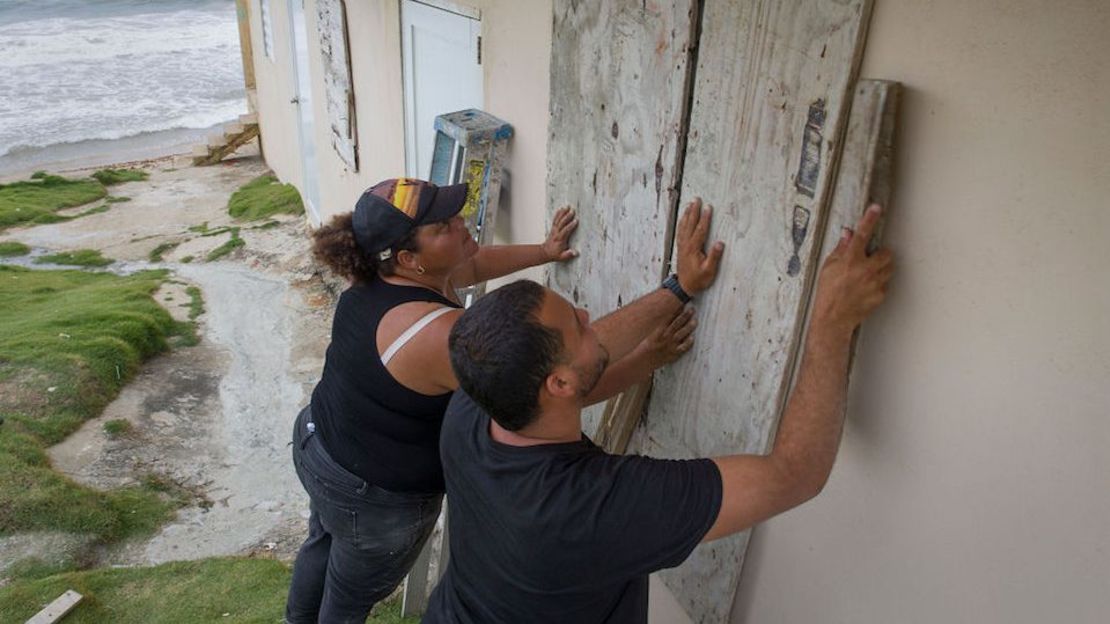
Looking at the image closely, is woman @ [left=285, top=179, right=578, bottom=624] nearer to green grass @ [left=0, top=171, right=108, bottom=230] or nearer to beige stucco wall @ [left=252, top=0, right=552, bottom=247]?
beige stucco wall @ [left=252, top=0, right=552, bottom=247]

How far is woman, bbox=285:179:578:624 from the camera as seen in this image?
2.41 meters

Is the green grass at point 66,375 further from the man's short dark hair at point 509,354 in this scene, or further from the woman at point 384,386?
the man's short dark hair at point 509,354

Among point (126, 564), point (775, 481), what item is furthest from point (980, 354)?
point (126, 564)

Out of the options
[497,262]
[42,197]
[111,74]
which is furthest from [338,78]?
[111,74]

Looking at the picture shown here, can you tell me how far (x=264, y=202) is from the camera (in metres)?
12.3

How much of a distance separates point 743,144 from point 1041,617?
3.91ft

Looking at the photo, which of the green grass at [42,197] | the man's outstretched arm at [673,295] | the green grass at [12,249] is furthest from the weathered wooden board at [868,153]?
the green grass at [42,197]

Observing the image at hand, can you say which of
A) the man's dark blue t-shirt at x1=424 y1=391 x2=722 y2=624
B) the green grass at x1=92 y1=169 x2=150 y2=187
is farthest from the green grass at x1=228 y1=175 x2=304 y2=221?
the man's dark blue t-shirt at x1=424 y1=391 x2=722 y2=624

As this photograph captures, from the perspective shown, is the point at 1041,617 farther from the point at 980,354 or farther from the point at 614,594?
the point at 614,594

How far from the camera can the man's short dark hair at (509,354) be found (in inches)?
66.1

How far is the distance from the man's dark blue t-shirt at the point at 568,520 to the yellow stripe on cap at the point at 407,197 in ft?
2.91

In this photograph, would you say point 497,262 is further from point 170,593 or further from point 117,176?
point 117,176

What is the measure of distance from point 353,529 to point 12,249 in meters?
11.4

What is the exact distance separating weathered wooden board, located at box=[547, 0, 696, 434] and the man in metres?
0.74
